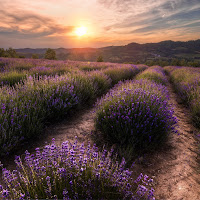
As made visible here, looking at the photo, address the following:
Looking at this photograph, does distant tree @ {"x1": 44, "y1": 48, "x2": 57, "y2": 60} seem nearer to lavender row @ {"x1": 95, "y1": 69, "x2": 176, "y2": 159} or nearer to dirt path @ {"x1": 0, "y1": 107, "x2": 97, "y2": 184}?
dirt path @ {"x1": 0, "y1": 107, "x2": 97, "y2": 184}

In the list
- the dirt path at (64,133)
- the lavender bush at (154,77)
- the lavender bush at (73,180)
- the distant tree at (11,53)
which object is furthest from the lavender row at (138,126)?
the distant tree at (11,53)

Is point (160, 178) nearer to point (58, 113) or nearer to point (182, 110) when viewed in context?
point (58, 113)

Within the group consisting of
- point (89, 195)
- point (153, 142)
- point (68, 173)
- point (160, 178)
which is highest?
point (68, 173)

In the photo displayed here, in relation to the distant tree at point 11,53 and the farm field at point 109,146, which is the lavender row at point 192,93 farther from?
the distant tree at point 11,53

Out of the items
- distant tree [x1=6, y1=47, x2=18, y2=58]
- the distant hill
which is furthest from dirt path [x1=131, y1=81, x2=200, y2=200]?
the distant hill

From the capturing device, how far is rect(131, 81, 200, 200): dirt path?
166cm

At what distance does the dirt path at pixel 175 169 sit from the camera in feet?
5.46

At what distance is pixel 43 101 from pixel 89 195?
2568 millimetres

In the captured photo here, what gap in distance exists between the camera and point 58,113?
3.44 m

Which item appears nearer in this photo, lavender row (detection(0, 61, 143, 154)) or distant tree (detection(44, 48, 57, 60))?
lavender row (detection(0, 61, 143, 154))

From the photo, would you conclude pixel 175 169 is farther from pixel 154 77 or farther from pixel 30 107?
pixel 154 77

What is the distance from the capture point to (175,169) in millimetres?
2045

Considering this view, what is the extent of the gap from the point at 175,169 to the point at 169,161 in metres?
0.19

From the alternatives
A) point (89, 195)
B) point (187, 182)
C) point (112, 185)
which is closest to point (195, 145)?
point (187, 182)
